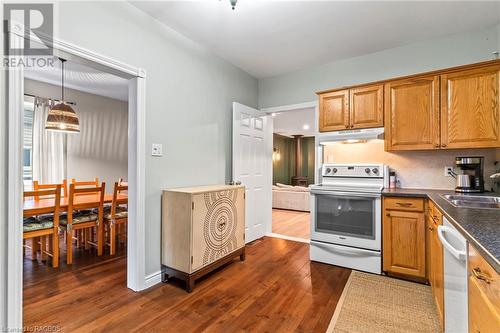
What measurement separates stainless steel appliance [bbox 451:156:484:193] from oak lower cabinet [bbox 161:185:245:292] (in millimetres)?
2432

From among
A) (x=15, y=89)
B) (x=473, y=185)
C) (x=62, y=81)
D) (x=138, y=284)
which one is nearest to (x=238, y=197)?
(x=138, y=284)

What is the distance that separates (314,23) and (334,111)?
1.09 meters

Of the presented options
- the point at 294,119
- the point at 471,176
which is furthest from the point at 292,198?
the point at 471,176

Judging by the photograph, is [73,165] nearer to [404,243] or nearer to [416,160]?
[404,243]

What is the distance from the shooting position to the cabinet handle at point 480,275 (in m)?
0.83

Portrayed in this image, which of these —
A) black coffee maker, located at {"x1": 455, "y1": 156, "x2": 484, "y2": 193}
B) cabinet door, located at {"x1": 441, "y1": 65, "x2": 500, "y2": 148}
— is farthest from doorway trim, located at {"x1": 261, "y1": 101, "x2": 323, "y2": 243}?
black coffee maker, located at {"x1": 455, "y1": 156, "x2": 484, "y2": 193}

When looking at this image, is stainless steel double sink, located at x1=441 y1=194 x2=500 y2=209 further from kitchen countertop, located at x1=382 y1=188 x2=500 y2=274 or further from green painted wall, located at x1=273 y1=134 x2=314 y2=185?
green painted wall, located at x1=273 y1=134 x2=314 y2=185

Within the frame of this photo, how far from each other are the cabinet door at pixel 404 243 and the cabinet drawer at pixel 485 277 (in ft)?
4.95

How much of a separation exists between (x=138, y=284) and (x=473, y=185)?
11.3 ft

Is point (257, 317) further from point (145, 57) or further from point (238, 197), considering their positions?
point (145, 57)

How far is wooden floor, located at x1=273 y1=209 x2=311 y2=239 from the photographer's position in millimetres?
4223

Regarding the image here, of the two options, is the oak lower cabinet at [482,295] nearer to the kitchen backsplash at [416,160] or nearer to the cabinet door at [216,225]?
the cabinet door at [216,225]

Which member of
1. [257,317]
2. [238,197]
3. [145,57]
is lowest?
[257,317]

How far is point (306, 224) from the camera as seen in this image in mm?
4848
